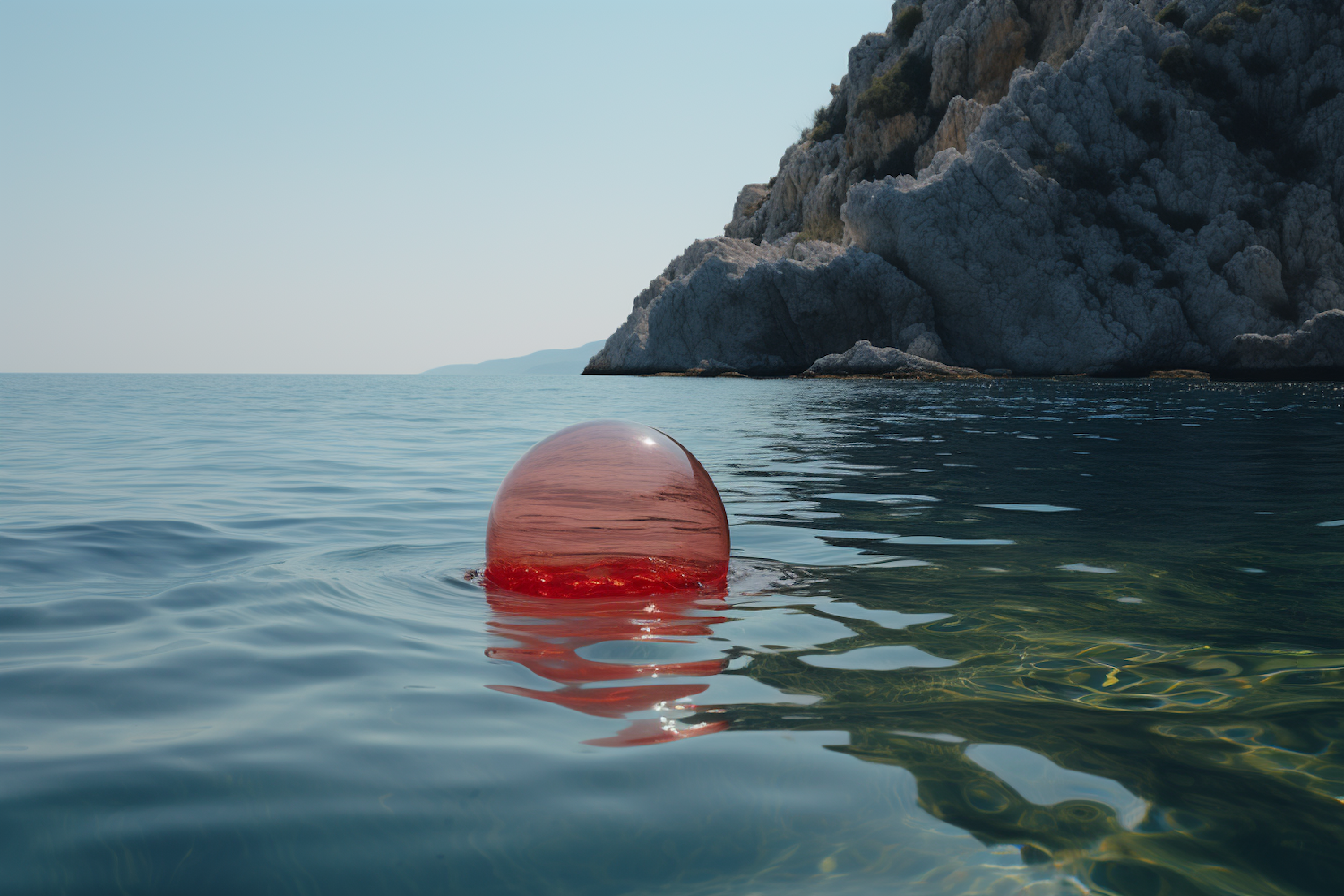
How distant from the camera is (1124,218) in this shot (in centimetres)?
4525

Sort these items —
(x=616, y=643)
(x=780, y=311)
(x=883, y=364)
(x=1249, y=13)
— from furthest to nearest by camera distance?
1. (x=780, y=311)
2. (x=1249, y=13)
3. (x=883, y=364)
4. (x=616, y=643)

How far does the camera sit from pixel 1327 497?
275 inches

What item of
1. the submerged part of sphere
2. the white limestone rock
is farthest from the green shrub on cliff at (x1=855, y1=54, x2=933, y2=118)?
the submerged part of sphere

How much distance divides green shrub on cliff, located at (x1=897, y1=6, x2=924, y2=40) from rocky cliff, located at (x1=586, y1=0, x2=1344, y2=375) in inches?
661

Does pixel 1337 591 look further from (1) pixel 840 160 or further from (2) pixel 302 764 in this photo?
(1) pixel 840 160

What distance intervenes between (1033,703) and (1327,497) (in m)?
6.02

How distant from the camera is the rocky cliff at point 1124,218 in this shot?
4200cm

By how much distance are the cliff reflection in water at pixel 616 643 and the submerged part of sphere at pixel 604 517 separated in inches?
4.0

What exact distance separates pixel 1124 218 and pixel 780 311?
60.9ft

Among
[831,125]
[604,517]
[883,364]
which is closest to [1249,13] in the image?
[883,364]

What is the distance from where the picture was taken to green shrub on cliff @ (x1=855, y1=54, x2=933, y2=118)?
62.3 m

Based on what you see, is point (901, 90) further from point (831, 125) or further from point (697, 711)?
point (697, 711)

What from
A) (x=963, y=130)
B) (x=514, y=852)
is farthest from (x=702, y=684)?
(x=963, y=130)

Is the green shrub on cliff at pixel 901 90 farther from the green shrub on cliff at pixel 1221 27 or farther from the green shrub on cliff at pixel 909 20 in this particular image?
the green shrub on cliff at pixel 1221 27
